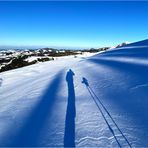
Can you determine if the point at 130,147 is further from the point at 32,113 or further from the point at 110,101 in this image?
the point at 32,113

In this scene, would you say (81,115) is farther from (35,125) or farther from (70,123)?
(35,125)

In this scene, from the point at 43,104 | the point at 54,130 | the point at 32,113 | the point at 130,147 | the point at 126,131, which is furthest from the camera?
the point at 43,104

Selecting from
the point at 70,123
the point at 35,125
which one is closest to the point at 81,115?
the point at 70,123

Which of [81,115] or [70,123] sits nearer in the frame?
[70,123]

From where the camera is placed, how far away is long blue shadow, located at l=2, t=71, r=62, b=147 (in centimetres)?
338

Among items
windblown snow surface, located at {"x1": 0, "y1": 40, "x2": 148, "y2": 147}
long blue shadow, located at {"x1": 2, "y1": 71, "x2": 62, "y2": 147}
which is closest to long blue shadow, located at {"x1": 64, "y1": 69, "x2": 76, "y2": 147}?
windblown snow surface, located at {"x1": 0, "y1": 40, "x2": 148, "y2": 147}

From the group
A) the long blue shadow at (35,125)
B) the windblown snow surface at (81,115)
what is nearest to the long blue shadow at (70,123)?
the windblown snow surface at (81,115)

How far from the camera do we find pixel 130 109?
4.08 m

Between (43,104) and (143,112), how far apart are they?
229cm

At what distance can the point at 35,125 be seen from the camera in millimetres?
3957

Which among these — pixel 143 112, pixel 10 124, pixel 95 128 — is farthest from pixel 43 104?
pixel 143 112

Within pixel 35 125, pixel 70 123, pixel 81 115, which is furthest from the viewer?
pixel 81 115

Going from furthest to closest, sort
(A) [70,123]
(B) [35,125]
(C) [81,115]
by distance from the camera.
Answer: (C) [81,115] < (B) [35,125] < (A) [70,123]

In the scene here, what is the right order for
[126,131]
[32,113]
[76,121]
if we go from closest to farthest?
[126,131] < [76,121] < [32,113]
